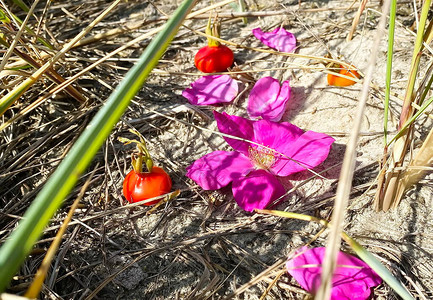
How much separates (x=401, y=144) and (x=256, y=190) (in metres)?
0.29

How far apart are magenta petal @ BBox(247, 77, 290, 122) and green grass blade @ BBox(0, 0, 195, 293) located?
690mm

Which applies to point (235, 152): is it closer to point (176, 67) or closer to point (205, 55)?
point (205, 55)

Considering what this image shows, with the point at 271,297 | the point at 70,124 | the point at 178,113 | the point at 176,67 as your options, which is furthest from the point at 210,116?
the point at 271,297

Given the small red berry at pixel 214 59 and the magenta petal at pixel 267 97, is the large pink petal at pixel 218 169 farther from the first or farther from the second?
the small red berry at pixel 214 59

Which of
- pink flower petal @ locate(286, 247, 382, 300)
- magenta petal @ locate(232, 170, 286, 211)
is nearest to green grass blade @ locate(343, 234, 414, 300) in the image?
pink flower petal @ locate(286, 247, 382, 300)

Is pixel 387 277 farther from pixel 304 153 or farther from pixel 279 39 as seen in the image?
pixel 279 39

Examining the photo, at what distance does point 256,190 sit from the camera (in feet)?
3.06

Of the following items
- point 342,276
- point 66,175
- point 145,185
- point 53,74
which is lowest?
point 342,276

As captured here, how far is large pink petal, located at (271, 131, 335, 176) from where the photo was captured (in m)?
0.94

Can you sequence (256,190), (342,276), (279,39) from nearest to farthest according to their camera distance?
1. (342,276)
2. (256,190)
3. (279,39)

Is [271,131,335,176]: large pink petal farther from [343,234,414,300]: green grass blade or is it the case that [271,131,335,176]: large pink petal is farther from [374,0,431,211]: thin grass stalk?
[343,234,414,300]: green grass blade

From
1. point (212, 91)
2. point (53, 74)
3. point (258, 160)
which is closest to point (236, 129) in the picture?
point (258, 160)

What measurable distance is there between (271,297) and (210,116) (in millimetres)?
506

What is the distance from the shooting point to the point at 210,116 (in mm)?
1171
